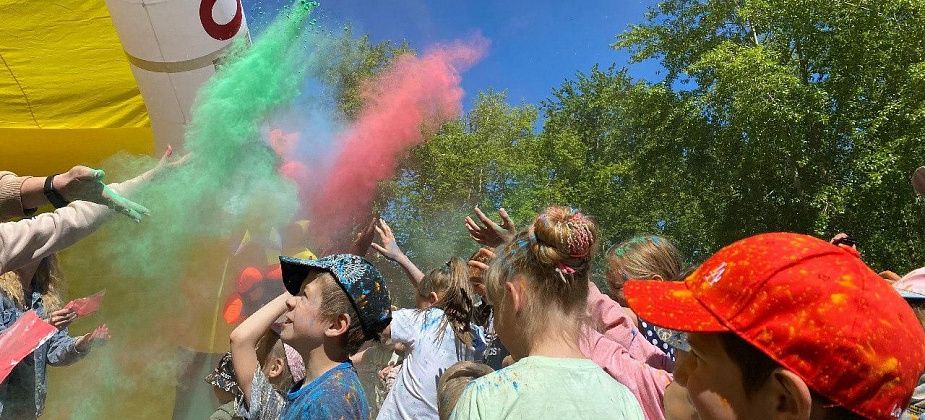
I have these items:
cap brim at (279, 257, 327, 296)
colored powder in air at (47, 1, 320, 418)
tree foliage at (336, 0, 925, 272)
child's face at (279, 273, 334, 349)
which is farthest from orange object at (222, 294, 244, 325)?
tree foliage at (336, 0, 925, 272)

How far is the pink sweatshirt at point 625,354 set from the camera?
2199 millimetres

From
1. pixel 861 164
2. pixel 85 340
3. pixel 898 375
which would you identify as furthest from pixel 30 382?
pixel 861 164

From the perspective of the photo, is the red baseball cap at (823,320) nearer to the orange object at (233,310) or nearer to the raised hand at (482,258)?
the raised hand at (482,258)

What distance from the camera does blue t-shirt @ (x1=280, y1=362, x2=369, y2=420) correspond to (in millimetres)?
2088

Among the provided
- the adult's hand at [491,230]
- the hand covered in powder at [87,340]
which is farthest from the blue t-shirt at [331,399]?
the hand covered in powder at [87,340]

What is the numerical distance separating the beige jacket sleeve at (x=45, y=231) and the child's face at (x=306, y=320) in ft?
2.82

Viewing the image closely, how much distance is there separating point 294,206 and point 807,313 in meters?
6.23

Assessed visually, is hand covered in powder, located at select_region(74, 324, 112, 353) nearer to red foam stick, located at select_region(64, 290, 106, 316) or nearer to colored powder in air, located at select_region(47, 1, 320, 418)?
red foam stick, located at select_region(64, 290, 106, 316)

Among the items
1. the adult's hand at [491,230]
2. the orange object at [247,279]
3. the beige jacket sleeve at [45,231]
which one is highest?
the beige jacket sleeve at [45,231]

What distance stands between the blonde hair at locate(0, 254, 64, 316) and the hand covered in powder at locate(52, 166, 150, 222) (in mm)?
790

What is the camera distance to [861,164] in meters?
13.1

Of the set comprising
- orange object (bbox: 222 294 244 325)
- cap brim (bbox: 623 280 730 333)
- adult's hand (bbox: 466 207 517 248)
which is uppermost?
Answer: cap brim (bbox: 623 280 730 333)

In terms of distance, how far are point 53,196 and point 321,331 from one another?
1.25 metres

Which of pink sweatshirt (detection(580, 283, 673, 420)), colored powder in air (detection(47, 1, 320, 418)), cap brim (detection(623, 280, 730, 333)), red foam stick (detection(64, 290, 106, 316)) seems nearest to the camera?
cap brim (detection(623, 280, 730, 333))
